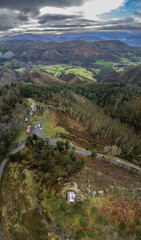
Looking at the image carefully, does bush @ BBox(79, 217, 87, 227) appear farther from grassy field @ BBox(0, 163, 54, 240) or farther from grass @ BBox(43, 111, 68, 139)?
grass @ BBox(43, 111, 68, 139)

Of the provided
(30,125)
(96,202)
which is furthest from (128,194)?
(30,125)

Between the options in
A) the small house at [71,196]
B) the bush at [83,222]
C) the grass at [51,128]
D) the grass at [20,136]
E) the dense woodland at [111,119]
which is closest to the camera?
the bush at [83,222]

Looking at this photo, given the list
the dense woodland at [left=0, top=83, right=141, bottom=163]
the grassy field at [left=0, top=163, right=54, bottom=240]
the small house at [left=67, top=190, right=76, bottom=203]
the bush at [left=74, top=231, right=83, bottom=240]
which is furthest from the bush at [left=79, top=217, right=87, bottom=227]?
the dense woodland at [left=0, top=83, right=141, bottom=163]

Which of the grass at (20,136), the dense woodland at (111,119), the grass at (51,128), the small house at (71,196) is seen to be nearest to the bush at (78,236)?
the small house at (71,196)

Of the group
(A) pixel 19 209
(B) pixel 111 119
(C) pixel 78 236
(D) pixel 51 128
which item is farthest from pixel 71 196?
(B) pixel 111 119

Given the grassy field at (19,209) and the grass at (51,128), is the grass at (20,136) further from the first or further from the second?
the grassy field at (19,209)

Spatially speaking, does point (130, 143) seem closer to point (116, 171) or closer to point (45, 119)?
point (116, 171)

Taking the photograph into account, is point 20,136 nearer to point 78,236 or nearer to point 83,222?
point 83,222

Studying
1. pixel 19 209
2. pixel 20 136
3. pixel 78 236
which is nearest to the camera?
pixel 78 236
